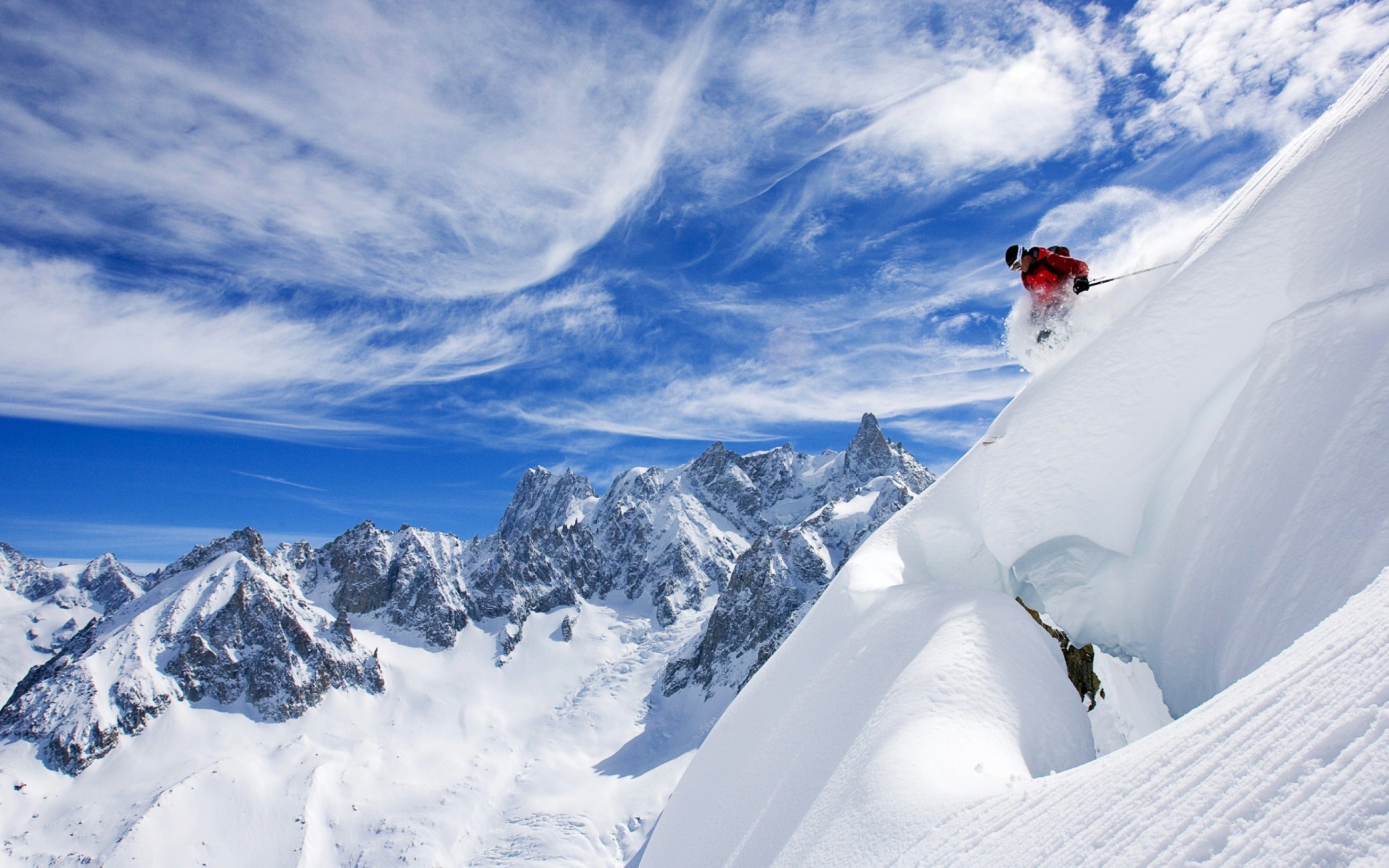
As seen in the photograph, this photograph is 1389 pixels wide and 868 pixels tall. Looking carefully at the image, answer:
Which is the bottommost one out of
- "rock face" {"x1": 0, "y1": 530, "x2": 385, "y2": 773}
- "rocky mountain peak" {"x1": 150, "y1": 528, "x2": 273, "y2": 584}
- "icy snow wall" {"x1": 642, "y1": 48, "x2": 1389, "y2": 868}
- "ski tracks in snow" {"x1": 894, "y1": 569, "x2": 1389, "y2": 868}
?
"ski tracks in snow" {"x1": 894, "y1": 569, "x2": 1389, "y2": 868}

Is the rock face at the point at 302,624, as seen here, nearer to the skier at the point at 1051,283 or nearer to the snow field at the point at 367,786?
the snow field at the point at 367,786

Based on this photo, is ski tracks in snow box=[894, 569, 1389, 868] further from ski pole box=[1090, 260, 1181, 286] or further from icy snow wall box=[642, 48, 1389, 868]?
ski pole box=[1090, 260, 1181, 286]

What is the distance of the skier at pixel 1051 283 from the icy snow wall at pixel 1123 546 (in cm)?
313

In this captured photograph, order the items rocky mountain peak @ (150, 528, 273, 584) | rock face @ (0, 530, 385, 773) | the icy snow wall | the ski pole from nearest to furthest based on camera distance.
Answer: the icy snow wall
the ski pole
rock face @ (0, 530, 385, 773)
rocky mountain peak @ (150, 528, 273, 584)

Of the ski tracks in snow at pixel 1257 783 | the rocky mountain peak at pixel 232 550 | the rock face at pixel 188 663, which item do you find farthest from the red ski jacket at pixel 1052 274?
the rocky mountain peak at pixel 232 550

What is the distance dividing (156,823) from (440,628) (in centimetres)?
7309

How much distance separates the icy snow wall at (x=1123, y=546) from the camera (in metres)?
5.95

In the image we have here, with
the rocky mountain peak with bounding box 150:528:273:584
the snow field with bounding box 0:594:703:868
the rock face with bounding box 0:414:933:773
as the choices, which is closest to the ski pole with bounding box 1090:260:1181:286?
the snow field with bounding box 0:594:703:868

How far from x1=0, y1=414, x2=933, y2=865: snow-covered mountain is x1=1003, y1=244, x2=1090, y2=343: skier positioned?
11754 cm

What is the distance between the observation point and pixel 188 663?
139500 millimetres

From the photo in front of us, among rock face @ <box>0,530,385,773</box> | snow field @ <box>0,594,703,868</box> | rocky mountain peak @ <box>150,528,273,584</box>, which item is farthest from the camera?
rocky mountain peak @ <box>150,528,273,584</box>

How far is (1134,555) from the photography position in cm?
924

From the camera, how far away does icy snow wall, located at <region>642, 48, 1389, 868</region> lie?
5.95 m

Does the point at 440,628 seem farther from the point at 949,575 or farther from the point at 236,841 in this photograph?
the point at 949,575
